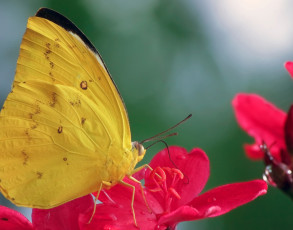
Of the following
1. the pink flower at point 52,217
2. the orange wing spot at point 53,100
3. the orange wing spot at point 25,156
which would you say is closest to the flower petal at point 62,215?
the pink flower at point 52,217

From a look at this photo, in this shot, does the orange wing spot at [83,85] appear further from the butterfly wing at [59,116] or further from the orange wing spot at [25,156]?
the orange wing spot at [25,156]

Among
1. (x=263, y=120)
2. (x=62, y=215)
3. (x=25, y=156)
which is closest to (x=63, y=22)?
(x=25, y=156)

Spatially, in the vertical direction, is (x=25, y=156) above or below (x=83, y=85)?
below

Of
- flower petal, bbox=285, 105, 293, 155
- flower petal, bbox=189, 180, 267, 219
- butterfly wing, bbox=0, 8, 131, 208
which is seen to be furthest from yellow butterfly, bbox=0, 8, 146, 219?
flower petal, bbox=285, 105, 293, 155

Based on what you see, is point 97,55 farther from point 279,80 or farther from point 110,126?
point 279,80

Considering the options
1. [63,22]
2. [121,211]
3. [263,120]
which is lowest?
[121,211]

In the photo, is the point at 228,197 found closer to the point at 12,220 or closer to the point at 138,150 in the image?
the point at 138,150
